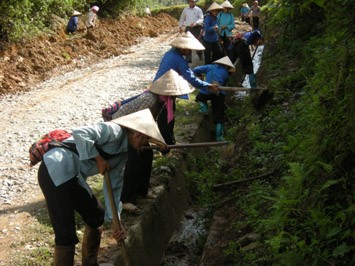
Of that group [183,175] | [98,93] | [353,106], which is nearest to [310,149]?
[353,106]

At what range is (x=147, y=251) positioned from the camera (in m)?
5.35

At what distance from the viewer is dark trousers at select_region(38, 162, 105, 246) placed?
354cm

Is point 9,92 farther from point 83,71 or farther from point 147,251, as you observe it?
point 147,251

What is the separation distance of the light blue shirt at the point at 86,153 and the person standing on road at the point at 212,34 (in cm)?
733

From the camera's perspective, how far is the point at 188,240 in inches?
245

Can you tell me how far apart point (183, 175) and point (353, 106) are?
3953 millimetres

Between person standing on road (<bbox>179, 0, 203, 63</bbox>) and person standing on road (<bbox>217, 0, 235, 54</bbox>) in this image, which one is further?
person standing on road (<bbox>179, 0, 203, 63</bbox>)

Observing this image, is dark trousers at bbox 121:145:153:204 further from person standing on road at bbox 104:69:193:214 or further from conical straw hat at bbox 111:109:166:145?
conical straw hat at bbox 111:109:166:145

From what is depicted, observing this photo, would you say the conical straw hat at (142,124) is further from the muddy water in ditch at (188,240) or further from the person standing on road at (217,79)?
the person standing on road at (217,79)

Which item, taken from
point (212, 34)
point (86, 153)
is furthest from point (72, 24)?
point (86, 153)

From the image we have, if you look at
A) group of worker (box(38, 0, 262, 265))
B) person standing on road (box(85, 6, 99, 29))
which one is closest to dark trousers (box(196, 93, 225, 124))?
group of worker (box(38, 0, 262, 265))

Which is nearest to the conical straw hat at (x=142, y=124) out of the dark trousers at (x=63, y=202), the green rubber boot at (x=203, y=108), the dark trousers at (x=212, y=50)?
the dark trousers at (x=63, y=202)

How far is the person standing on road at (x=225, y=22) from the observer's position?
1151cm

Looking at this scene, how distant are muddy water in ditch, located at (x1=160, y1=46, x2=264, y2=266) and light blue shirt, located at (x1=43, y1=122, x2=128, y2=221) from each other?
237 centimetres
